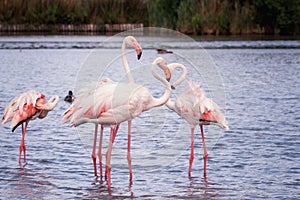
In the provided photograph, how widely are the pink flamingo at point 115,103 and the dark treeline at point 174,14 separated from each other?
140 feet

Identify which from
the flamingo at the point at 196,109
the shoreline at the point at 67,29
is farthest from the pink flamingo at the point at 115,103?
the shoreline at the point at 67,29

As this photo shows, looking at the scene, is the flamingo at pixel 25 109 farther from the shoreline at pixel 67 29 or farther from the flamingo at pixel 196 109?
the shoreline at pixel 67 29

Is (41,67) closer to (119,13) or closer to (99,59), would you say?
(99,59)

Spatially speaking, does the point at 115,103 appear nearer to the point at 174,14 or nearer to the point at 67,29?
the point at 174,14

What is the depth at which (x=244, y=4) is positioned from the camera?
55.1m

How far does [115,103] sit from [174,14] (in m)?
47.7

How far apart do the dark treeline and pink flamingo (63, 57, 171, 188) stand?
4259 cm

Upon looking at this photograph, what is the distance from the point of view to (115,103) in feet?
30.0

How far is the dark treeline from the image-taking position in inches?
2073

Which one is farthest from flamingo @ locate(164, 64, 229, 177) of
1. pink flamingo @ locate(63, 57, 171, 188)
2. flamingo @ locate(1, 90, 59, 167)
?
flamingo @ locate(1, 90, 59, 167)

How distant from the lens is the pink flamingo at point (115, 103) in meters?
9.10

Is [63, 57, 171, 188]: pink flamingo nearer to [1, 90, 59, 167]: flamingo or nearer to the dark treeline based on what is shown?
[1, 90, 59, 167]: flamingo

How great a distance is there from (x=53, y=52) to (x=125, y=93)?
107 feet

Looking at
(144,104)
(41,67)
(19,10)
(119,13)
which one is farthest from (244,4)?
(144,104)
